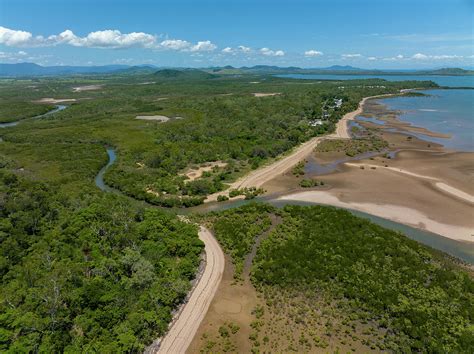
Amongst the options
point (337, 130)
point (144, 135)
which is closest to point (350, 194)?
point (337, 130)

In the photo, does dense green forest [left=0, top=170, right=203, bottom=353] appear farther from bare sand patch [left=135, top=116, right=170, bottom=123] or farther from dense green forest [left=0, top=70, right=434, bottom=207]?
bare sand patch [left=135, top=116, right=170, bottom=123]

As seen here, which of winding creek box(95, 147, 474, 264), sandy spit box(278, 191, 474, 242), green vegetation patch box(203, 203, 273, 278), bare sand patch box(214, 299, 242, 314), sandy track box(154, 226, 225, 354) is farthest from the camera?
sandy spit box(278, 191, 474, 242)

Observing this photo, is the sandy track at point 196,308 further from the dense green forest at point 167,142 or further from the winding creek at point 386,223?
the dense green forest at point 167,142

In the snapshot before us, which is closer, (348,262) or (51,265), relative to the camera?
(51,265)

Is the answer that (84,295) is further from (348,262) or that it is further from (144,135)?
(144,135)

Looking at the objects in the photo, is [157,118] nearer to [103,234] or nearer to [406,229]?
[103,234]

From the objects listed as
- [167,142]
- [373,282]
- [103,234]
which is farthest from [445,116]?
[103,234]

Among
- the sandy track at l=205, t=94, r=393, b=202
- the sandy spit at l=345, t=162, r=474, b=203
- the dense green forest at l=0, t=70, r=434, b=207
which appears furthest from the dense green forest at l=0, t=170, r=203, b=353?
the sandy spit at l=345, t=162, r=474, b=203
